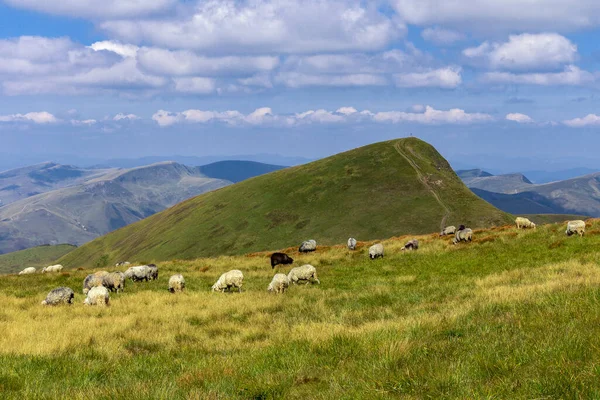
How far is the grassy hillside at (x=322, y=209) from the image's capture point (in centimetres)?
11494

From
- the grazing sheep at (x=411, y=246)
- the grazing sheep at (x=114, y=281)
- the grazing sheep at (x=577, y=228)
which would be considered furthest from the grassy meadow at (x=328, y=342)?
the grazing sheep at (x=411, y=246)

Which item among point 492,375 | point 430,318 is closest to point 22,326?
point 430,318

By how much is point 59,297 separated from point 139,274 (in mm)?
8528

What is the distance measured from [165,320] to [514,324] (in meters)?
11.9

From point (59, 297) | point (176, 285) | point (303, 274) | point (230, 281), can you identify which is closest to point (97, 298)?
point (59, 297)

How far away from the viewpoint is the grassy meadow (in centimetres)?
684

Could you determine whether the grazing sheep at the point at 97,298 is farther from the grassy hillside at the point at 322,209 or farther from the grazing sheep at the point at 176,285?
the grassy hillside at the point at 322,209

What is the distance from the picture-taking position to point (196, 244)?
5202 inches

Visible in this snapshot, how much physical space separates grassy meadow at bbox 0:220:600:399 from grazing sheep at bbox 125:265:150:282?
6.60 meters

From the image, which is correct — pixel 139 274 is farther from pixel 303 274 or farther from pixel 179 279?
pixel 303 274

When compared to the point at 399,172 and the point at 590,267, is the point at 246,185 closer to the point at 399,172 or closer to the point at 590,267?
the point at 399,172

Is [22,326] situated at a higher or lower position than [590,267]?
lower

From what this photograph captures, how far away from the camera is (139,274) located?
30.0 meters

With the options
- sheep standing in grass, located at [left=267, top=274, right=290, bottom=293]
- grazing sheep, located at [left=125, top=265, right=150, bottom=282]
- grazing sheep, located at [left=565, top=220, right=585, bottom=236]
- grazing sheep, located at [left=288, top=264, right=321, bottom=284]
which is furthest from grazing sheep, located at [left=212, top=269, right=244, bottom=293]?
grazing sheep, located at [left=565, top=220, right=585, bottom=236]
